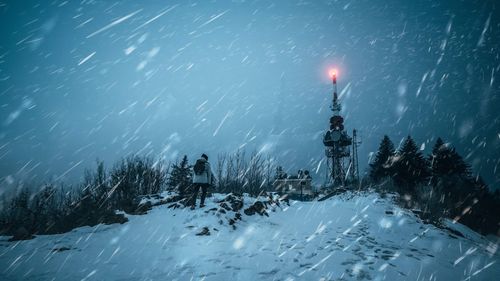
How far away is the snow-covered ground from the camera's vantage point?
4.93 metres

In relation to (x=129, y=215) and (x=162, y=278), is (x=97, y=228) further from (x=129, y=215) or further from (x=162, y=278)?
(x=162, y=278)

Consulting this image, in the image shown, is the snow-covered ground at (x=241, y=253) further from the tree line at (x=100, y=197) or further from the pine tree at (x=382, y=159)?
the pine tree at (x=382, y=159)

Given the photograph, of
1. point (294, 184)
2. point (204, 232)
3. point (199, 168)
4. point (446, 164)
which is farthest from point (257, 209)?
point (294, 184)

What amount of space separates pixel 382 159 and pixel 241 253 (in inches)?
1395

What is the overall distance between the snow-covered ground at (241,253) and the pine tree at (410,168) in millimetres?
21751

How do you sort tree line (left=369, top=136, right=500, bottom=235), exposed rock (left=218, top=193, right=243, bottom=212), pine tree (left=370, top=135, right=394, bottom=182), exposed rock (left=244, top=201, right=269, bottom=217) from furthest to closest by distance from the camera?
pine tree (left=370, top=135, right=394, bottom=182) < tree line (left=369, top=136, right=500, bottom=235) < exposed rock (left=244, top=201, right=269, bottom=217) < exposed rock (left=218, top=193, right=243, bottom=212)

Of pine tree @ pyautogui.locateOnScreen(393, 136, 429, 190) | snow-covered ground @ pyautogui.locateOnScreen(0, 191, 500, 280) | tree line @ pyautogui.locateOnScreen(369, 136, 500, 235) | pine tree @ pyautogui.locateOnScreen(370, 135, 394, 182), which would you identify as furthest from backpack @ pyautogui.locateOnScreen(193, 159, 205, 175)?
pine tree @ pyautogui.locateOnScreen(370, 135, 394, 182)

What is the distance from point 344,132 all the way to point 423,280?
116 ft

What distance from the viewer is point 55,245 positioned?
23.0 feet

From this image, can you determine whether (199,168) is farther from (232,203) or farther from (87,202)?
(87,202)

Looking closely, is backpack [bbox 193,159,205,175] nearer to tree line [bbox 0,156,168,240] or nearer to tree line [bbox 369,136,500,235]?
tree line [bbox 0,156,168,240]

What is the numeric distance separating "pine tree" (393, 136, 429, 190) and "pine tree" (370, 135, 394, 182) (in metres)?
3.01

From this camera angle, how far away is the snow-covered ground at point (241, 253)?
4.93 metres

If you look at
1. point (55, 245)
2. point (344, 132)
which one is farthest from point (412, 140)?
point (55, 245)
